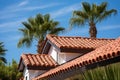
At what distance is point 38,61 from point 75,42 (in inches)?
104

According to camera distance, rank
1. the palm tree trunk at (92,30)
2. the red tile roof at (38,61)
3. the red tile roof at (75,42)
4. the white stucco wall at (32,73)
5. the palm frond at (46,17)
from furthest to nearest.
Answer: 1. the palm frond at (46,17)
2. the palm tree trunk at (92,30)
3. the white stucco wall at (32,73)
4. the red tile roof at (38,61)
5. the red tile roof at (75,42)

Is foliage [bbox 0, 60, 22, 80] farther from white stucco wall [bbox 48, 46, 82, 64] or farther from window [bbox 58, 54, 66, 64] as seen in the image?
window [bbox 58, 54, 66, 64]

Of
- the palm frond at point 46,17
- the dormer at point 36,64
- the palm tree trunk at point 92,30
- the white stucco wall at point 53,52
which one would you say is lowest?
the dormer at point 36,64

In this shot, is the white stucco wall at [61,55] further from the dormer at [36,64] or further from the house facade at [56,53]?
the dormer at [36,64]

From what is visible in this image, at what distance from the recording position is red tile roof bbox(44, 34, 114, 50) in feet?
59.6

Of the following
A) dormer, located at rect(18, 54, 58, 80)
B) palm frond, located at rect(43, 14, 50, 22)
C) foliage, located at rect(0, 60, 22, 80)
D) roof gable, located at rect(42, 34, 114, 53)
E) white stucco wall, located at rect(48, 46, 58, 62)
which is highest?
palm frond, located at rect(43, 14, 50, 22)

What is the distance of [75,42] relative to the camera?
1933 cm

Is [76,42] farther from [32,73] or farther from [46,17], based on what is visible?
A: [46,17]

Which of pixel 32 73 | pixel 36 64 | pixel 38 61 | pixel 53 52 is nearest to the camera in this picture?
pixel 36 64

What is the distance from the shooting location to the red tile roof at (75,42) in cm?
1816

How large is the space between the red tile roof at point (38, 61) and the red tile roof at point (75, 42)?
1.37 metres

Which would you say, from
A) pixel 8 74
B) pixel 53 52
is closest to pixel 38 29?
pixel 8 74

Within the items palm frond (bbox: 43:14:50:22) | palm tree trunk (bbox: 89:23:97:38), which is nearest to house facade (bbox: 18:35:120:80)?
palm tree trunk (bbox: 89:23:97:38)

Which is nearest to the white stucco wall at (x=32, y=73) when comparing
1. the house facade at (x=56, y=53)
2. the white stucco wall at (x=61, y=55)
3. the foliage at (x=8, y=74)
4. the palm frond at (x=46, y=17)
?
the house facade at (x=56, y=53)
